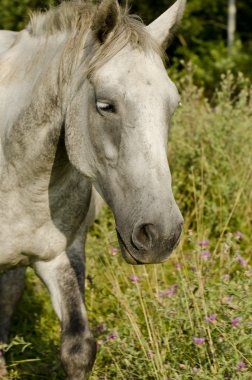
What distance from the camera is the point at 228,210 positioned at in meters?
5.36

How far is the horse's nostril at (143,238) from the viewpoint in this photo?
7.98ft

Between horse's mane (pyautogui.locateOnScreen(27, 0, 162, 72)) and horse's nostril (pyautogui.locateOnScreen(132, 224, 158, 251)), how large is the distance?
625 mm

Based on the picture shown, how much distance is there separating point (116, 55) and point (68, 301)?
4.04ft

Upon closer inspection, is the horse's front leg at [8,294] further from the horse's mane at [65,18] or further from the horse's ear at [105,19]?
the horse's ear at [105,19]

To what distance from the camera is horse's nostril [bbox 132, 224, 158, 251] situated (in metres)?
2.43

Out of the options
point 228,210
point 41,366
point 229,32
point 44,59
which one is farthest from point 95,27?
point 229,32

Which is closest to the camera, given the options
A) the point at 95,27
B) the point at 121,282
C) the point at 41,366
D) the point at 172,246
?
the point at 172,246

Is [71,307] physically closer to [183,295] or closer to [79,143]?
[183,295]

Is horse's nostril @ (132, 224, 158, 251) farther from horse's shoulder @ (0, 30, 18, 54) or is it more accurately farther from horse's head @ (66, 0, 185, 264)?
horse's shoulder @ (0, 30, 18, 54)

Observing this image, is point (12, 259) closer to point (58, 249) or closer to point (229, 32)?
point (58, 249)

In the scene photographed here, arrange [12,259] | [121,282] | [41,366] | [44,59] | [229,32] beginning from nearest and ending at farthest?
[44,59] → [12,259] → [41,366] → [121,282] → [229,32]

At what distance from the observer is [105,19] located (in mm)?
2668

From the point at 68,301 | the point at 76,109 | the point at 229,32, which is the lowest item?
the point at 229,32

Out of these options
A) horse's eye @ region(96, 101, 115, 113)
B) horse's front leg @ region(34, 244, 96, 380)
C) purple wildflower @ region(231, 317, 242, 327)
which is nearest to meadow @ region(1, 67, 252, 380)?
purple wildflower @ region(231, 317, 242, 327)
